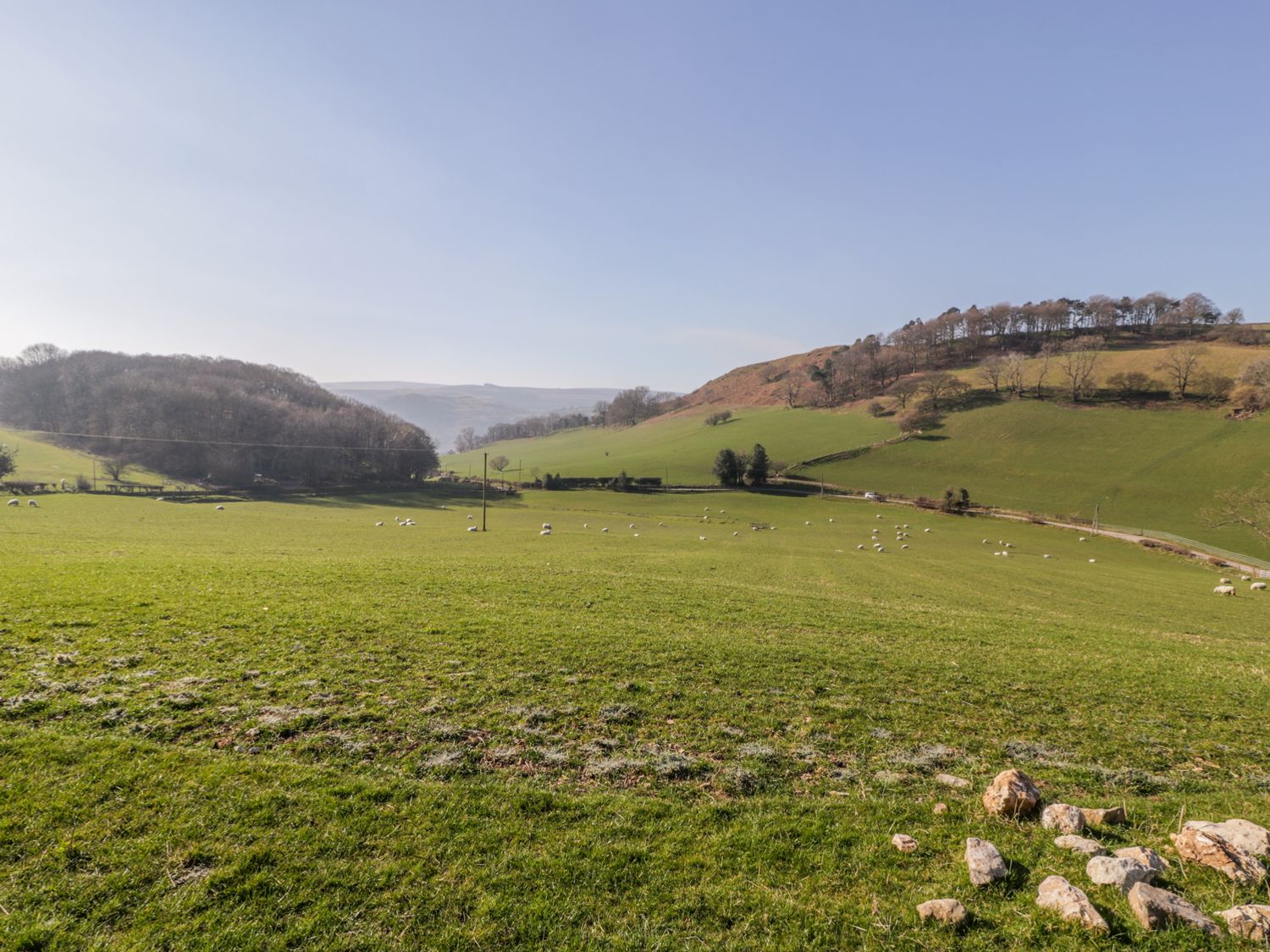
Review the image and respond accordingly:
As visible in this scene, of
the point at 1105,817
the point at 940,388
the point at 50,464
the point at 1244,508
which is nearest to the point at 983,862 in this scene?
the point at 1105,817

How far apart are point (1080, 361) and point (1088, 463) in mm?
46799

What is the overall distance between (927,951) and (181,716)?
1089 cm

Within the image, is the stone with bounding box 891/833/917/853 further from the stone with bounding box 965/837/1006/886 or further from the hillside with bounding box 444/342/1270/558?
the hillside with bounding box 444/342/1270/558

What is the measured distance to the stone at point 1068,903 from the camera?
16.4 feet

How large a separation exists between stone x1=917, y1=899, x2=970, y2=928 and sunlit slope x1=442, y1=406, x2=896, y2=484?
97.4m

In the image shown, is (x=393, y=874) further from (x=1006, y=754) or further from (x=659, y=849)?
(x=1006, y=754)

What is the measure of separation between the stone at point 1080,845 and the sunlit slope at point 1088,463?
80.3 m

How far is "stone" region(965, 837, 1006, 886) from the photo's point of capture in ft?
18.6

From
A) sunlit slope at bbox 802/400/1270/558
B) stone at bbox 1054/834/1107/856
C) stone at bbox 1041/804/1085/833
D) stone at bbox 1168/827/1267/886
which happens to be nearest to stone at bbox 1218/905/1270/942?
stone at bbox 1168/827/1267/886

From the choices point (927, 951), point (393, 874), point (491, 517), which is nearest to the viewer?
point (927, 951)

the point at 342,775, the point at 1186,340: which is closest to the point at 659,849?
the point at 342,775

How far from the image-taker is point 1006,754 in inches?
364

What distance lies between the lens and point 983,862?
5.83 metres

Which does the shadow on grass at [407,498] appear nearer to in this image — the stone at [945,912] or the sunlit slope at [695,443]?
the sunlit slope at [695,443]
